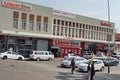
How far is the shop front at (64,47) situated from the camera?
65.8m

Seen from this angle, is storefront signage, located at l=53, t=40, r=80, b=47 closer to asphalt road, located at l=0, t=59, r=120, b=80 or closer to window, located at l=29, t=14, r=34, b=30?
window, located at l=29, t=14, r=34, b=30

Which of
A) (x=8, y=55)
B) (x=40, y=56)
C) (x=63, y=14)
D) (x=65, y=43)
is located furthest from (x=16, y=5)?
(x=65, y=43)

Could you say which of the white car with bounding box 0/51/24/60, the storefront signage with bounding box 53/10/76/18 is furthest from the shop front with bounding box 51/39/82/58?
the white car with bounding box 0/51/24/60

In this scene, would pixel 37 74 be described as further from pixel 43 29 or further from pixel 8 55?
pixel 43 29

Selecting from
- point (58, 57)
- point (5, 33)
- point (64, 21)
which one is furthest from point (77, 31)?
point (5, 33)

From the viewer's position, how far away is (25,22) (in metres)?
60.5

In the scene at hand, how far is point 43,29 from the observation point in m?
64.0

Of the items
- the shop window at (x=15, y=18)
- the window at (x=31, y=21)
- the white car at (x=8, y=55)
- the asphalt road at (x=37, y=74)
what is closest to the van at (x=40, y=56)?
the white car at (x=8, y=55)

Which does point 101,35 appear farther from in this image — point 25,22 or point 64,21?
point 25,22

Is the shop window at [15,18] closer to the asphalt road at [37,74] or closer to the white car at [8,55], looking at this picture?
the white car at [8,55]

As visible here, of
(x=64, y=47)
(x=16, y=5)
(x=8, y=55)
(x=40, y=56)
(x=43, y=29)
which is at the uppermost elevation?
(x=16, y=5)

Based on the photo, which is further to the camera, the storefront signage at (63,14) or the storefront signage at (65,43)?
the storefront signage at (63,14)

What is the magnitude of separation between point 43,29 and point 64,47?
723 cm

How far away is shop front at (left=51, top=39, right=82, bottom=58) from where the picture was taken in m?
65.8
